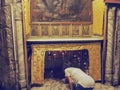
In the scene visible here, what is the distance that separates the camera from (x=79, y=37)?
1052 centimetres

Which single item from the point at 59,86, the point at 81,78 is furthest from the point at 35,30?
the point at 81,78

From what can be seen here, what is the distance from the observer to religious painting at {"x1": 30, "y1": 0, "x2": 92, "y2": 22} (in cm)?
1034

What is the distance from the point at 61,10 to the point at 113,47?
2.91 metres

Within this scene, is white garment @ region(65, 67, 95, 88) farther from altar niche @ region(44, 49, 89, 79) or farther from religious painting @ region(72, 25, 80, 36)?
religious painting @ region(72, 25, 80, 36)

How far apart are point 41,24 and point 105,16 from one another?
9.71ft

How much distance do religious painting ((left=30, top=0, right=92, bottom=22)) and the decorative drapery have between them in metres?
1.42

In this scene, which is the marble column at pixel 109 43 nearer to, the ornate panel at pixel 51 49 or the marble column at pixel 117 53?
the marble column at pixel 117 53

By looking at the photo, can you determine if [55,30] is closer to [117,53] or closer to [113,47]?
[113,47]

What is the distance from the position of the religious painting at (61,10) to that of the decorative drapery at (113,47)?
1.42 metres

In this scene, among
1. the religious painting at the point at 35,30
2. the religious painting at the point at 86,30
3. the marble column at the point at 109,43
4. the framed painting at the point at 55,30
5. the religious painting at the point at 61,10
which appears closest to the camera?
the marble column at the point at 109,43

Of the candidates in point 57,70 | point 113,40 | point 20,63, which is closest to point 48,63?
point 57,70

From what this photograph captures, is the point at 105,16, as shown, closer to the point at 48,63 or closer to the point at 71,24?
the point at 71,24

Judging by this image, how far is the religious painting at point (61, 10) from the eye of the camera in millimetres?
10344

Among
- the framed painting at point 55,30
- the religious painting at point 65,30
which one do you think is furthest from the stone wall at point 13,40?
the religious painting at point 65,30
